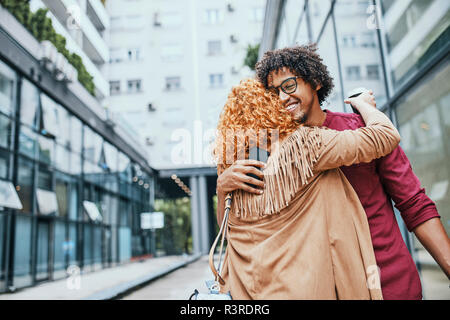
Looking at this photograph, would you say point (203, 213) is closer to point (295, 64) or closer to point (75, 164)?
point (75, 164)

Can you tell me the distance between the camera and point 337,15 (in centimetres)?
516

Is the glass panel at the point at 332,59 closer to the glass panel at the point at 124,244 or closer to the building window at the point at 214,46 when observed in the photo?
the building window at the point at 214,46

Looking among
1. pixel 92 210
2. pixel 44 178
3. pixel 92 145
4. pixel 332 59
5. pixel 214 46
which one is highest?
pixel 214 46

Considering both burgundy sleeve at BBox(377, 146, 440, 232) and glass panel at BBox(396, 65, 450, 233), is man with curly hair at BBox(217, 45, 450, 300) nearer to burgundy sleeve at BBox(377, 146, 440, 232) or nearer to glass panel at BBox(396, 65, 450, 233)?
burgundy sleeve at BBox(377, 146, 440, 232)

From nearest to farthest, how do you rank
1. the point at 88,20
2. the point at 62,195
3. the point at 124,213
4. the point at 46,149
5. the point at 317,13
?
1. the point at 88,20
2. the point at 317,13
3. the point at 46,149
4. the point at 62,195
5. the point at 124,213

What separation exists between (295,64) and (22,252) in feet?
30.1

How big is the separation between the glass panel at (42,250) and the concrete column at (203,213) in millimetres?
10458

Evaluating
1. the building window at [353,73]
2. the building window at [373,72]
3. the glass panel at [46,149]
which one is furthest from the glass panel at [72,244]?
the building window at [373,72]

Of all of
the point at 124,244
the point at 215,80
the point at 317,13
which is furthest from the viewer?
the point at 124,244

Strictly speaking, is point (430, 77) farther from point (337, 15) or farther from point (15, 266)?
point (15, 266)

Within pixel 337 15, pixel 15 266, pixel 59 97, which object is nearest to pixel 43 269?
pixel 15 266

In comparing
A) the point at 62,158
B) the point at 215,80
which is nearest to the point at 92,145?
the point at 62,158

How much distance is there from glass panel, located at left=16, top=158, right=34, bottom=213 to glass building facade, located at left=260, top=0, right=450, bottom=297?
7.35 m

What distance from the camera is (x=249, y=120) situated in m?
1.20
